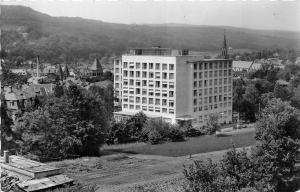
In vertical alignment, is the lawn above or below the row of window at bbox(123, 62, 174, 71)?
below

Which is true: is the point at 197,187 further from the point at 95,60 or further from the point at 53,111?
the point at 95,60

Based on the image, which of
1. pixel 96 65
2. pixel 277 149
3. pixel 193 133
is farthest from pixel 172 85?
pixel 96 65

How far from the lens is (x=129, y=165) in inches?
311

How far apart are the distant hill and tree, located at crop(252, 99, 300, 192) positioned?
13.5 ft

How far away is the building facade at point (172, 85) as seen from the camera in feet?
40.4

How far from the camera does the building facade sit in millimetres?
12312

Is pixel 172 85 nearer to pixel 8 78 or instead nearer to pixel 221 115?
pixel 221 115

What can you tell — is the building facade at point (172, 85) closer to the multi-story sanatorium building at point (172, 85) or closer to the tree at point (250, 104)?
the multi-story sanatorium building at point (172, 85)

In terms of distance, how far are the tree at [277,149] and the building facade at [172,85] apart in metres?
5.58

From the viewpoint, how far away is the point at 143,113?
454 inches

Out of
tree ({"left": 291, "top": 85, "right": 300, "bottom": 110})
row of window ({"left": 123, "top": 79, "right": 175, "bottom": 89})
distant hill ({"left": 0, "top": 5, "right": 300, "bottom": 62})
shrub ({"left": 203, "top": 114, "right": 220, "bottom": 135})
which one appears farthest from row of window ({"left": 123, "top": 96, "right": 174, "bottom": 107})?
tree ({"left": 291, "top": 85, "right": 300, "bottom": 110})

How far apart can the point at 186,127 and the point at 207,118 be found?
1.63m

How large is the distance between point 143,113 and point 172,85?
1250 mm

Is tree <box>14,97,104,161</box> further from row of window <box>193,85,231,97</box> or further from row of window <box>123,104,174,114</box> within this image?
row of window <box>193,85,231,97</box>
